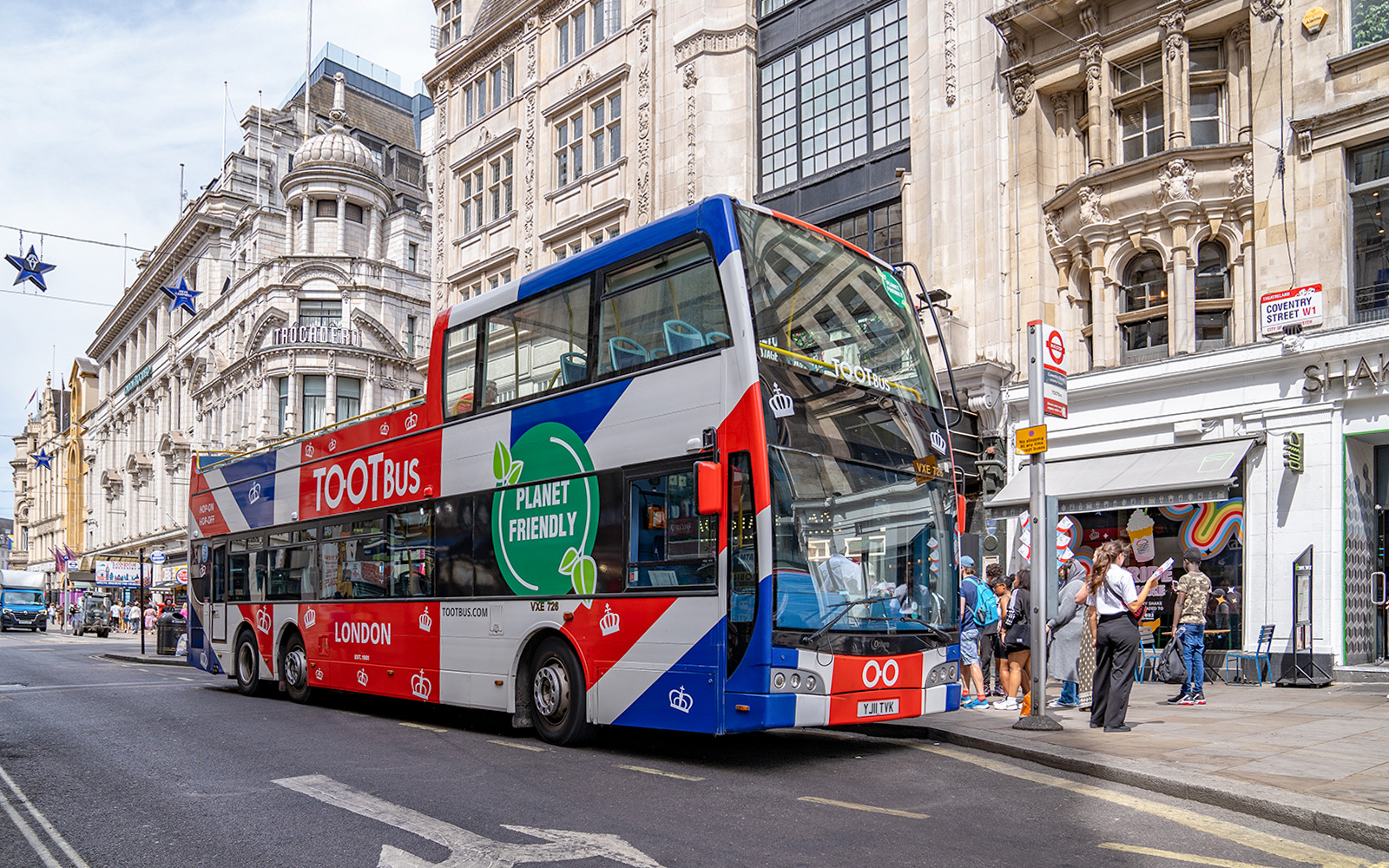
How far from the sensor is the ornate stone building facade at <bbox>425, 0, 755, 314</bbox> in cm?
2473

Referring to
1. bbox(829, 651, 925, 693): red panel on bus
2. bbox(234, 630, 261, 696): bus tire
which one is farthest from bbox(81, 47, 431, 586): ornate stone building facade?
bbox(829, 651, 925, 693): red panel on bus

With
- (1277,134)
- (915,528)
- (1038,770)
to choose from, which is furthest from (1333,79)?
(1038,770)

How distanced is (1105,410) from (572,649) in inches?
434

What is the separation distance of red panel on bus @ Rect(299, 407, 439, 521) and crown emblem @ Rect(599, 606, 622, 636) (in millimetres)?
3199

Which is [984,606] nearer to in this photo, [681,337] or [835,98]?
[681,337]

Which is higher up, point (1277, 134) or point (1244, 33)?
point (1244, 33)

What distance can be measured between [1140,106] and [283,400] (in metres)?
40.3

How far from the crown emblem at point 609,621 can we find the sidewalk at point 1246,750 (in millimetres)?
3186

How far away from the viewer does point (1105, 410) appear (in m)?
17.9

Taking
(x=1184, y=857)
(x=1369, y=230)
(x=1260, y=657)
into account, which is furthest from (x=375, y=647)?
(x=1369, y=230)

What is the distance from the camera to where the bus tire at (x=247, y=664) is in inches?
643

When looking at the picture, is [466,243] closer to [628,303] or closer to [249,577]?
[249,577]

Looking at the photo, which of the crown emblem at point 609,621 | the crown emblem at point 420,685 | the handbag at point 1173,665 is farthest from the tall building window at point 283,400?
the crown emblem at point 609,621

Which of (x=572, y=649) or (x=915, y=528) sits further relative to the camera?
(x=572, y=649)
